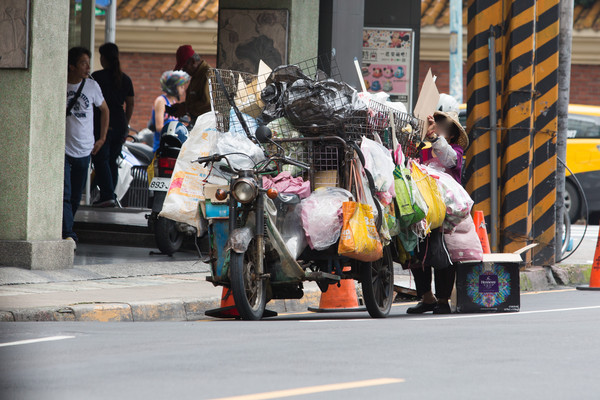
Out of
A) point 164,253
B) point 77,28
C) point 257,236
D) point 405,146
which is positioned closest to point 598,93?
point 77,28

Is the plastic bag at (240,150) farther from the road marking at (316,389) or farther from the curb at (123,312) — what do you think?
the road marking at (316,389)

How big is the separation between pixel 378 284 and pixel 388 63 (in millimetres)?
6199

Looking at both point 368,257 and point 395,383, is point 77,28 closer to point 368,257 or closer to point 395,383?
point 368,257

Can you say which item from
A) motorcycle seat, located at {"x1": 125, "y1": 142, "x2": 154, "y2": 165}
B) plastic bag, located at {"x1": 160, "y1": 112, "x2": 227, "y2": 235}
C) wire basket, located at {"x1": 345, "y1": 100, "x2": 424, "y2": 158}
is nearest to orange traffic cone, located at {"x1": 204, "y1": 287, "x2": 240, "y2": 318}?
plastic bag, located at {"x1": 160, "y1": 112, "x2": 227, "y2": 235}

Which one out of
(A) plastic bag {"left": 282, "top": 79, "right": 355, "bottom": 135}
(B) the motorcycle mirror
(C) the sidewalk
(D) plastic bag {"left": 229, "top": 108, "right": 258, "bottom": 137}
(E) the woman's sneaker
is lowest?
(E) the woman's sneaker

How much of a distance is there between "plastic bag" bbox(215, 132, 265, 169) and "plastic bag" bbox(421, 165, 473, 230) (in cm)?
161

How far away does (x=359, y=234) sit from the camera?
8.50 meters

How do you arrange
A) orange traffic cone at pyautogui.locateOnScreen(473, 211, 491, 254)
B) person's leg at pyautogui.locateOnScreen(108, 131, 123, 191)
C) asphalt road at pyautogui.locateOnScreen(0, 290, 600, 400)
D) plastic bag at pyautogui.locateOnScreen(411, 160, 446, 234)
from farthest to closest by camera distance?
person's leg at pyautogui.locateOnScreen(108, 131, 123, 191)
orange traffic cone at pyautogui.locateOnScreen(473, 211, 491, 254)
plastic bag at pyautogui.locateOnScreen(411, 160, 446, 234)
asphalt road at pyautogui.locateOnScreen(0, 290, 600, 400)

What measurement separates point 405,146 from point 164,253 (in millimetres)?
4022

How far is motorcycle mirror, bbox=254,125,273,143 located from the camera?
28.2 ft

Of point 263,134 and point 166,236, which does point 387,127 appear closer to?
point 263,134

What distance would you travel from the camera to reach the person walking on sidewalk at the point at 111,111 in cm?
1479

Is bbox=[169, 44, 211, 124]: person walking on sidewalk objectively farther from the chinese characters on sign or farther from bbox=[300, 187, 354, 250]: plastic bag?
bbox=[300, 187, 354, 250]: plastic bag

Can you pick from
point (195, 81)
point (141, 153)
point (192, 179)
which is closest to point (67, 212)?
point (195, 81)
